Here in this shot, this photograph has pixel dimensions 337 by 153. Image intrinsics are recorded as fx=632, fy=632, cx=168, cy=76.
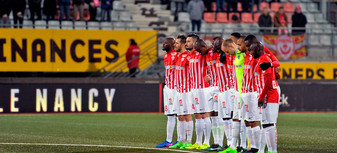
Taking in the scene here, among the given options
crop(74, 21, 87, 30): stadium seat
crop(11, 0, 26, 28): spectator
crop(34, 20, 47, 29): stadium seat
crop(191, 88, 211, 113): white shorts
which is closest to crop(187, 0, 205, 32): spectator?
crop(74, 21, 87, 30): stadium seat

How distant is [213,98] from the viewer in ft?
39.5

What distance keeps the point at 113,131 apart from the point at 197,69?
4.72m

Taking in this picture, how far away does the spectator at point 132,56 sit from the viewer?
24422 millimetres

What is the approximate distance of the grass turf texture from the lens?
12.4m

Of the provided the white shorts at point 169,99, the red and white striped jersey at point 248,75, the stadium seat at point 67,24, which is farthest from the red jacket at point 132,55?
the red and white striped jersey at point 248,75

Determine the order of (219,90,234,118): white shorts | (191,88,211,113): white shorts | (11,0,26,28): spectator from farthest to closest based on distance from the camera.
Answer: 1. (11,0,26,28): spectator
2. (191,88,211,113): white shorts
3. (219,90,234,118): white shorts

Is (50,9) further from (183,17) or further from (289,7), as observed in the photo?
(289,7)

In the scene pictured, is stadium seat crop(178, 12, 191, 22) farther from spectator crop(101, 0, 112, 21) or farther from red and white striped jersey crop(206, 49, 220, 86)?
red and white striped jersey crop(206, 49, 220, 86)

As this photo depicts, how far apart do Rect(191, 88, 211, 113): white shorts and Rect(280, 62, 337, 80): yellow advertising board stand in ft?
45.5

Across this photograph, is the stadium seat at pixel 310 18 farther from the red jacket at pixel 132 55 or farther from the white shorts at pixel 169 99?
the white shorts at pixel 169 99

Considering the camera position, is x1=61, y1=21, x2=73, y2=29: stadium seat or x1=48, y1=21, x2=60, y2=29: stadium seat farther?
x1=61, y1=21, x2=73, y2=29: stadium seat

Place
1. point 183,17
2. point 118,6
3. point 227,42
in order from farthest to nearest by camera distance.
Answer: point 183,17 → point 118,6 → point 227,42

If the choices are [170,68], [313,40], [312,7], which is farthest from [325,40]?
[170,68]

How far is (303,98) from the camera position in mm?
24078
